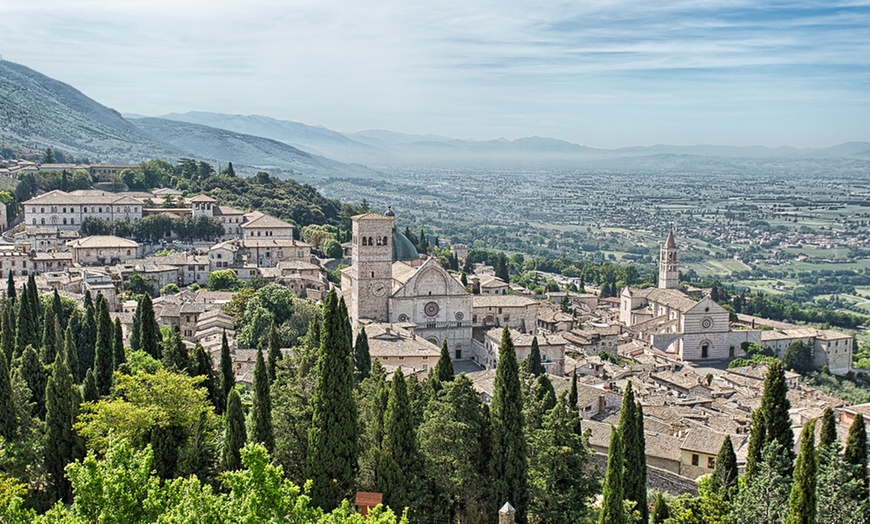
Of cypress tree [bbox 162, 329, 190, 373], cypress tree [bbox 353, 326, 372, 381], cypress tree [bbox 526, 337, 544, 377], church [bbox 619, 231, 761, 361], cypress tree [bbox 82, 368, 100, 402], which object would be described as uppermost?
cypress tree [bbox 162, 329, 190, 373]

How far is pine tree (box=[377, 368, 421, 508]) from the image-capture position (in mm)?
20266

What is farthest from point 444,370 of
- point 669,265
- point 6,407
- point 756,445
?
point 669,265

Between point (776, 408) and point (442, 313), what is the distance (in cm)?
2841

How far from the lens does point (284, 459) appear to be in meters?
21.7

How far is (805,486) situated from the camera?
17312mm

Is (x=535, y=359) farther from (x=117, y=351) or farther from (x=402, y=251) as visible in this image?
(x=117, y=351)

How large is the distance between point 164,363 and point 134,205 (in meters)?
44.7

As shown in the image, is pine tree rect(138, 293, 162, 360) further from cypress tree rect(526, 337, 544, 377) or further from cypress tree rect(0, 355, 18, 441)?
cypress tree rect(526, 337, 544, 377)

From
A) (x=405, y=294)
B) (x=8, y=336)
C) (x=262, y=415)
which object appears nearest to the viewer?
(x=262, y=415)

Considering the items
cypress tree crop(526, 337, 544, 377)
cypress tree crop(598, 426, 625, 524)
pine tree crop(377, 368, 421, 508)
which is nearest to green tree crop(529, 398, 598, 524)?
cypress tree crop(598, 426, 625, 524)

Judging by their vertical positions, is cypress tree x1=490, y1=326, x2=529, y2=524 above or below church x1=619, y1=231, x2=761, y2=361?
above

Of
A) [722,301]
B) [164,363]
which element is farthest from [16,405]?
[722,301]

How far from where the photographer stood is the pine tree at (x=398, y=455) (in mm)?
20266

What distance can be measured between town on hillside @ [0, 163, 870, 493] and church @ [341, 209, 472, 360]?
0.24ft
